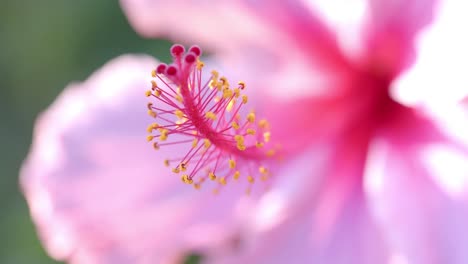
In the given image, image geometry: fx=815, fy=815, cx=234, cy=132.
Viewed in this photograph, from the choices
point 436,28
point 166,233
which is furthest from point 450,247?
point 166,233

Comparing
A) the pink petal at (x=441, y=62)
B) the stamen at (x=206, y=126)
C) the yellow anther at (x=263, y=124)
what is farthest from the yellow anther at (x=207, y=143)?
the pink petal at (x=441, y=62)

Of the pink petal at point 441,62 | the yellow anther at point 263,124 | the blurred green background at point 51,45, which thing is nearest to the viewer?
the pink petal at point 441,62

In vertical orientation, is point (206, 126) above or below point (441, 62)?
below

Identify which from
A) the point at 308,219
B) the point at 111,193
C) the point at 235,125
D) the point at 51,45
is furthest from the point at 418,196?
the point at 51,45

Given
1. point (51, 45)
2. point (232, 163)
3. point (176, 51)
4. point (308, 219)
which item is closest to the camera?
point (176, 51)

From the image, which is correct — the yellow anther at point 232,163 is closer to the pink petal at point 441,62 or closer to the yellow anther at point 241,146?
the yellow anther at point 241,146

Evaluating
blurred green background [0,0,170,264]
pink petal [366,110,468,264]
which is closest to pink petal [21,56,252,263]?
pink petal [366,110,468,264]

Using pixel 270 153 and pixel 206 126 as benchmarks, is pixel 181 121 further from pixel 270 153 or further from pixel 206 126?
pixel 270 153
